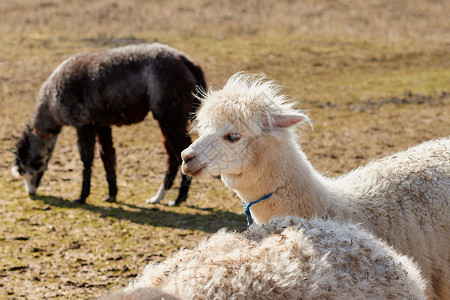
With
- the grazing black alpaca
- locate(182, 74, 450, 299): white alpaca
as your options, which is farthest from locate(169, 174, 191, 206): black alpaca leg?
locate(182, 74, 450, 299): white alpaca

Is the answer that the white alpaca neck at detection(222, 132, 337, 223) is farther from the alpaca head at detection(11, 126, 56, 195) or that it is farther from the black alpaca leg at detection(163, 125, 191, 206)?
the alpaca head at detection(11, 126, 56, 195)

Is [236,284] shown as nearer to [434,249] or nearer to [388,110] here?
[434,249]

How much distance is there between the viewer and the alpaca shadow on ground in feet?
18.7

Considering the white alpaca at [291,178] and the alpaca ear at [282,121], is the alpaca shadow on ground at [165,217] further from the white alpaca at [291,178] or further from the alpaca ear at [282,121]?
the alpaca ear at [282,121]

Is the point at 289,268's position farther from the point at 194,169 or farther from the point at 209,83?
the point at 209,83

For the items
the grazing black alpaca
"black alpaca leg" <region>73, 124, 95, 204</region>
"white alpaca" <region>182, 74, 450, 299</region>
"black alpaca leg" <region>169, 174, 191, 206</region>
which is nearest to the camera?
"white alpaca" <region>182, 74, 450, 299</region>

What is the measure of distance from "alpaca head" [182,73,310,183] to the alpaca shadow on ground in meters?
2.32

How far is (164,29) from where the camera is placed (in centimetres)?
1717

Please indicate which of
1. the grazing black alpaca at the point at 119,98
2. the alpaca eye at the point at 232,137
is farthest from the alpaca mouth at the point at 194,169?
the grazing black alpaca at the point at 119,98

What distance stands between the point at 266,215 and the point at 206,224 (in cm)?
249

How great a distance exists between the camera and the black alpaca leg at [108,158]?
21.6 feet

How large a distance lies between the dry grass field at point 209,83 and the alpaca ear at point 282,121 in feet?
6.96

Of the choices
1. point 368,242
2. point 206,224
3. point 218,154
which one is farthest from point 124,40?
point 368,242

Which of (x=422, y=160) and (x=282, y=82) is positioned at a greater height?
(x=422, y=160)
